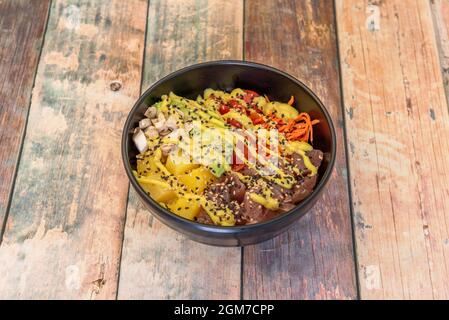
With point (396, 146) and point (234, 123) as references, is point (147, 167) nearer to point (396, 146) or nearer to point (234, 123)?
point (234, 123)

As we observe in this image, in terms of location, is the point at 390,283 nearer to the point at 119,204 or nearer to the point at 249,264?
the point at 249,264

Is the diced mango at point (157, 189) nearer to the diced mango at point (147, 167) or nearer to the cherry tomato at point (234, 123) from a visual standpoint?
the diced mango at point (147, 167)

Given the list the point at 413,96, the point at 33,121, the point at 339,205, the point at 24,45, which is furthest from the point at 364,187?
the point at 24,45

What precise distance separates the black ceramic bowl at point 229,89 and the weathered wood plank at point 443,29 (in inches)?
24.1

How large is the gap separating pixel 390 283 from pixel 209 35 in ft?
3.42

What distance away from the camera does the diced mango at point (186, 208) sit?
1.41 m

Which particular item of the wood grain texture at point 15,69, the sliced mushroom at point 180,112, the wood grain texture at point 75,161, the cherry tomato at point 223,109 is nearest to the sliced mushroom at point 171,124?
the sliced mushroom at point 180,112

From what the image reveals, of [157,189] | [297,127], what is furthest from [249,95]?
[157,189]

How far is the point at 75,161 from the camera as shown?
1.70 metres

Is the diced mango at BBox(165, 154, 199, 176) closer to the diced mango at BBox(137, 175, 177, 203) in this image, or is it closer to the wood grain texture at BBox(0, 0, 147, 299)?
the diced mango at BBox(137, 175, 177, 203)

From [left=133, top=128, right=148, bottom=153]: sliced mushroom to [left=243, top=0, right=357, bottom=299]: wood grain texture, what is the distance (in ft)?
1.34

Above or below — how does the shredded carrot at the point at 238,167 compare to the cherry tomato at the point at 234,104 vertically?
below


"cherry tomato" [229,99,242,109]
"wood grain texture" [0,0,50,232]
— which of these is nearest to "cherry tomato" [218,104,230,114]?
"cherry tomato" [229,99,242,109]

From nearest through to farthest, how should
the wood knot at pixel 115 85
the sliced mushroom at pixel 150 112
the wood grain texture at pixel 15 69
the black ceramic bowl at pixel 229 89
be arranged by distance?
the black ceramic bowl at pixel 229 89 < the sliced mushroom at pixel 150 112 < the wood grain texture at pixel 15 69 < the wood knot at pixel 115 85
